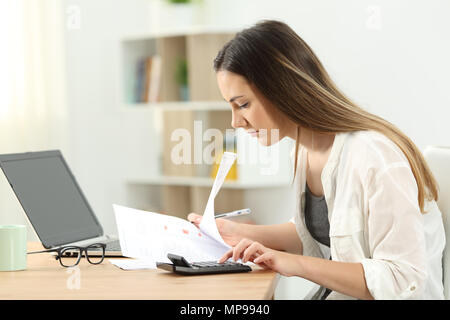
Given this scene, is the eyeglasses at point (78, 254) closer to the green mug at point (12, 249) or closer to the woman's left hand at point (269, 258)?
the green mug at point (12, 249)

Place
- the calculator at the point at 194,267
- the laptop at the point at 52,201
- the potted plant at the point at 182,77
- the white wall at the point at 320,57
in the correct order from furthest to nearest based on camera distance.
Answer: the potted plant at the point at 182,77, the white wall at the point at 320,57, the laptop at the point at 52,201, the calculator at the point at 194,267

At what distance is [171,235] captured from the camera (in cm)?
139

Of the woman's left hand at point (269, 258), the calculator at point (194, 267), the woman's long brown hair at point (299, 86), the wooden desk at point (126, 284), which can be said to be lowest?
the wooden desk at point (126, 284)

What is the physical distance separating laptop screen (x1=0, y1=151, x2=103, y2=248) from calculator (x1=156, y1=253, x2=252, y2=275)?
1.13 feet

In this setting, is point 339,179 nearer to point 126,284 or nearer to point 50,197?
point 126,284

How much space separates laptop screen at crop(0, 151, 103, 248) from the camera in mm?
1479

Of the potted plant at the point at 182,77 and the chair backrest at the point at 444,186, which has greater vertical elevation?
the potted plant at the point at 182,77

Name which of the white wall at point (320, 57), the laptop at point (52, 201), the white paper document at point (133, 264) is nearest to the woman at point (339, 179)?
the white paper document at point (133, 264)

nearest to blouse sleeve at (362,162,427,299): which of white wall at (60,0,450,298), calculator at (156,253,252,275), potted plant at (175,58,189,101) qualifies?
calculator at (156,253,252,275)

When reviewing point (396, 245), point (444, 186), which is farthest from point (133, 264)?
point (444, 186)

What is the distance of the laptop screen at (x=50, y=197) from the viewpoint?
1.48 m

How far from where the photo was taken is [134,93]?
344 centimetres

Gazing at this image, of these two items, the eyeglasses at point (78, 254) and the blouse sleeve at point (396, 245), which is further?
the eyeglasses at point (78, 254)

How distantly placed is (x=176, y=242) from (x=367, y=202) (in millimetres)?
404
